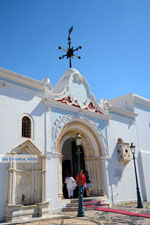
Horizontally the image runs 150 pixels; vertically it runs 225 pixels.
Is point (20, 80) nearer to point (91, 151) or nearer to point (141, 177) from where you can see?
point (91, 151)

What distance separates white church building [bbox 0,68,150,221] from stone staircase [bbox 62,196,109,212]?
315mm

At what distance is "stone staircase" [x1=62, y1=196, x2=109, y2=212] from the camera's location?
37.0 ft

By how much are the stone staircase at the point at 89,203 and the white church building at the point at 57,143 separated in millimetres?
315

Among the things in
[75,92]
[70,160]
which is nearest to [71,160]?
[70,160]

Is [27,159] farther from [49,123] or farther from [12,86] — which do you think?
[12,86]

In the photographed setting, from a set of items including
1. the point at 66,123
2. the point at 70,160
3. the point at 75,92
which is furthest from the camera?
the point at 70,160

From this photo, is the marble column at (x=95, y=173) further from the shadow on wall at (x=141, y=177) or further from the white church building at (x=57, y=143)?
the shadow on wall at (x=141, y=177)

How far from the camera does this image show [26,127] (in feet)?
36.3

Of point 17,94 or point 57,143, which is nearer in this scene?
point 17,94

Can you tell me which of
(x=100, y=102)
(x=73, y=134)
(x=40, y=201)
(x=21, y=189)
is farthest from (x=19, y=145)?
(x=100, y=102)

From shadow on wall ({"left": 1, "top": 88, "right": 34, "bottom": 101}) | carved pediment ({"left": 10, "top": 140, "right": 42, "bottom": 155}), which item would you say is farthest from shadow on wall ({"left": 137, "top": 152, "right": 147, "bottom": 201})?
shadow on wall ({"left": 1, "top": 88, "right": 34, "bottom": 101})

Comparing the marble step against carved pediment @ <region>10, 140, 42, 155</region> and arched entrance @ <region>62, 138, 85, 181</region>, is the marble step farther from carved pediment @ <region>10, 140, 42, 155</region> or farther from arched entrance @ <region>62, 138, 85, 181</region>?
carved pediment @ <region>10, 140, 42, 155</region>

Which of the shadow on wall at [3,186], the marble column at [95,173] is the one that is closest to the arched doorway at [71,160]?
the marble column at [95,173]

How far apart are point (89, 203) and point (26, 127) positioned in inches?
199
